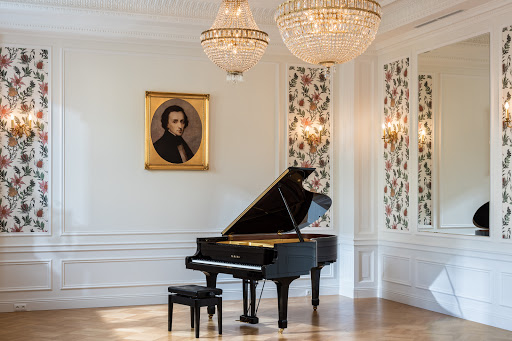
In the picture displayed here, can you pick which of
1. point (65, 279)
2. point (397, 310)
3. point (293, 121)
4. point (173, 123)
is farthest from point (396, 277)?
point (65, 279)

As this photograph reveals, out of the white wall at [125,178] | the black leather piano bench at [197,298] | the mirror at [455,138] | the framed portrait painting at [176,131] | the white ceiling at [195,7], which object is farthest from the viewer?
the framed portrait painting at [176,131]

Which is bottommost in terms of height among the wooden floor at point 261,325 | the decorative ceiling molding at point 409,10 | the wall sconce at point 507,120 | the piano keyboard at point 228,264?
the wooden floor at point 261,325

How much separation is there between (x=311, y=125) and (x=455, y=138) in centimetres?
200

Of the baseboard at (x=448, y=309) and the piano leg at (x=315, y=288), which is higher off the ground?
the piano leg at (x=315, y=288)

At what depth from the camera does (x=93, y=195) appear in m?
7.71

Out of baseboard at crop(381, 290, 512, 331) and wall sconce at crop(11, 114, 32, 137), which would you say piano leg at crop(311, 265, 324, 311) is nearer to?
baseboard at crop(381, 290, 512, 331)

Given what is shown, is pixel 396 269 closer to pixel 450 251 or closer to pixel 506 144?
pixel 450 251

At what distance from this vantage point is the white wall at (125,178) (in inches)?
298

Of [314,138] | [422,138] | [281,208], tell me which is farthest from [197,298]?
[422,138]

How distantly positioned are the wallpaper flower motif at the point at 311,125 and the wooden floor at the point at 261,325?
63.8 inches

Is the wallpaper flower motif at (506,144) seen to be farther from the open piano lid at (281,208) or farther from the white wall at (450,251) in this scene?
the open piano lid at (281,208)

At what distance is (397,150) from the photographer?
8.18 meters

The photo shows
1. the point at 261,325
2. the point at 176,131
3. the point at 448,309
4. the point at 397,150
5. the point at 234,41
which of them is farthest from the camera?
the point at 397,150

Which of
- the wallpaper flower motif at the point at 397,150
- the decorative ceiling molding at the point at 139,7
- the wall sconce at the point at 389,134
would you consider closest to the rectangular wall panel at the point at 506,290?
the wallpaper flower motif at the point at 397,150
